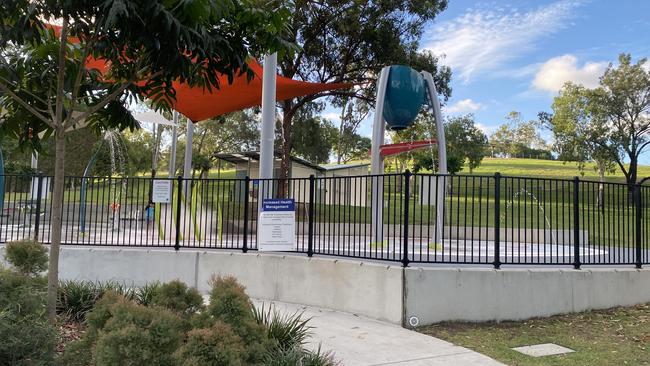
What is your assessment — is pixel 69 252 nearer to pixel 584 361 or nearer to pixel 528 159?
pixel 584 361

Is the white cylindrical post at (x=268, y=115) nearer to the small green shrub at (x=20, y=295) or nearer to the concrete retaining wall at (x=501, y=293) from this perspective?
the concrete retaining wall at (x=501, y=293)

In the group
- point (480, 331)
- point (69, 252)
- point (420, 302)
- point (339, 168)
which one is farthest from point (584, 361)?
point (339, 168)

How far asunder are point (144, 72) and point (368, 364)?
3.97 metres

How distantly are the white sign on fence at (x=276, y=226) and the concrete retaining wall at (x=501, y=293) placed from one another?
2.33m

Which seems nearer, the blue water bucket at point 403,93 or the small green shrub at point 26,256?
the small green shrub at point 26,256

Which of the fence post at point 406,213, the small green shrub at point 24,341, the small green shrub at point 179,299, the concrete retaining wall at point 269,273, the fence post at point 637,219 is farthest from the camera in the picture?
the fence post at point 637,219

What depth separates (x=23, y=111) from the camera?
5375 mm

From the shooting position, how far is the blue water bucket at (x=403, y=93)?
1060 centimetres

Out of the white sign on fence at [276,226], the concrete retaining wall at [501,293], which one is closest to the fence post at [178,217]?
the white sign on fence at [276,226]

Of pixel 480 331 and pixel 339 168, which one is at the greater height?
pixel 339 168

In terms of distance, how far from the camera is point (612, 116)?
3622 cm

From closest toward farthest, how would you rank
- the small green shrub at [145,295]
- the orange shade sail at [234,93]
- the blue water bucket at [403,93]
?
the small green shrub at [145,295], the blue water bucket at [403,93], the orange shade sail at [234,93]

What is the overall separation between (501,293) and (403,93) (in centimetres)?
497

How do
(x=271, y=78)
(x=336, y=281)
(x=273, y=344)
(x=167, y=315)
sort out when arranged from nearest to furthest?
(x=167, y=315)
(x=273, y=344)
(x=336, y=281)
(x=271, y=78)
